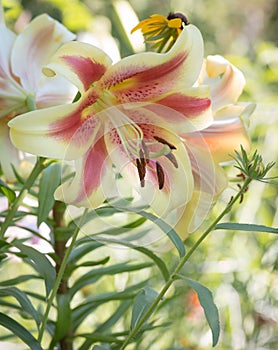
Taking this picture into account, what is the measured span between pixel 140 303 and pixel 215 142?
0.12 metres

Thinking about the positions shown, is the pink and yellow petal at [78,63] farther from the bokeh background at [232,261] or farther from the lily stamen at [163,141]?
the bokeh background at [232,261]

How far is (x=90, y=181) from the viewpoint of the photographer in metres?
0.41

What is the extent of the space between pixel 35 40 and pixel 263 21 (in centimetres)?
468

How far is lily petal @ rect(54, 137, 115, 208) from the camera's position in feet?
1.33

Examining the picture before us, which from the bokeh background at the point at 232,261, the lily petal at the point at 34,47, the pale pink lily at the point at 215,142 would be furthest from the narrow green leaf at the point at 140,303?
the bokeh background at the point at 232,261

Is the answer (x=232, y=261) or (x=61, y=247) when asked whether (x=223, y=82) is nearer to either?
(x=61, y=247)

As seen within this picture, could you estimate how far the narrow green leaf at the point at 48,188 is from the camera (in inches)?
16.9

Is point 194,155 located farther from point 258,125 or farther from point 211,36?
point 211,36

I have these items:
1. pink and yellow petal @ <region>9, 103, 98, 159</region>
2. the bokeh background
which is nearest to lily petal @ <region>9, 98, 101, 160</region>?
pink and yellow petal @ <region>9, 103, 98, 159</region>

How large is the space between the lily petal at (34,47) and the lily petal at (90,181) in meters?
0.09

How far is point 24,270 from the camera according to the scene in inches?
38.8

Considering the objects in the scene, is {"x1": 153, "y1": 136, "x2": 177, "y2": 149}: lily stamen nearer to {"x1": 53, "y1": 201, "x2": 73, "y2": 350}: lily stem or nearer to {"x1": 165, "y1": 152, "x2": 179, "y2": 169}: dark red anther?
{"x1": 165, "y1": 152, "x2": 179, "y2": 169}: dark red anther

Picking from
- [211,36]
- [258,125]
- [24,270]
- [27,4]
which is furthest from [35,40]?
[211,36]

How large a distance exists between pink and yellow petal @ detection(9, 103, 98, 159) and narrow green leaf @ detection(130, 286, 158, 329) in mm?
102
